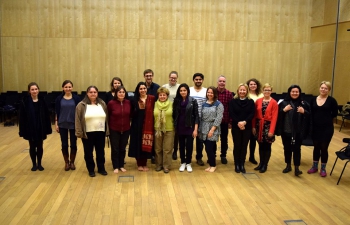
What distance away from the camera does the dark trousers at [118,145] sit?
573 centimetres

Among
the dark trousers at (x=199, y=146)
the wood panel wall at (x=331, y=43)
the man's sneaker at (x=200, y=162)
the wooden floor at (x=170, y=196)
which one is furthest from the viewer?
the wood panel wall at (x=331, y=43)

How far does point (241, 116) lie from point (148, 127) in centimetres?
149

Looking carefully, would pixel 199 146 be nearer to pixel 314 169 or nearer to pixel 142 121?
pixel 142 121

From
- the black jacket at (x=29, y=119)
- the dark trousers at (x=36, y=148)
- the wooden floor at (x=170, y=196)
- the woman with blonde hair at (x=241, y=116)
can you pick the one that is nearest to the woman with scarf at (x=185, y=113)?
the woman with blonde hair at (x=241, y=116)

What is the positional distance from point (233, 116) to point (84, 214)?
2.73 m

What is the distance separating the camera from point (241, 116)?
18.6 ft

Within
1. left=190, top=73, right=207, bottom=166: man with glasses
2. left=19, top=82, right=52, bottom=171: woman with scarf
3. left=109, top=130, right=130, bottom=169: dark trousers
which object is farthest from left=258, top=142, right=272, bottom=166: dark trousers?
left=19, top=82, right=52, bottom=171: woman with scarf

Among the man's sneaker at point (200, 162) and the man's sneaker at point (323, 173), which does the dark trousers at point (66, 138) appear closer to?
the man's sneaker at point (200, 162)

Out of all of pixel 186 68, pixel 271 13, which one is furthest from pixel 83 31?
pixel 271 13

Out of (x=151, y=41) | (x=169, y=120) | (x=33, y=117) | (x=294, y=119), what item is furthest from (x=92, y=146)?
(x=151, y=41)

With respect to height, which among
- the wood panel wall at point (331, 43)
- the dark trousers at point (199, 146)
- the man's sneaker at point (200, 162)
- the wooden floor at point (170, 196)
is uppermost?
the wood panel wall at point (331, 43)

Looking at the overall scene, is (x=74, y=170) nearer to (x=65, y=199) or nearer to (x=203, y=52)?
(x=65, y=199)

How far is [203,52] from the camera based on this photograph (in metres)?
11.4

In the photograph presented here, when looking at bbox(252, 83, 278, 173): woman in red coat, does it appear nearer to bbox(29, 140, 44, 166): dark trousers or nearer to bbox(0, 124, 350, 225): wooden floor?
bbox(0, 124, 350, 225): wooden floor
